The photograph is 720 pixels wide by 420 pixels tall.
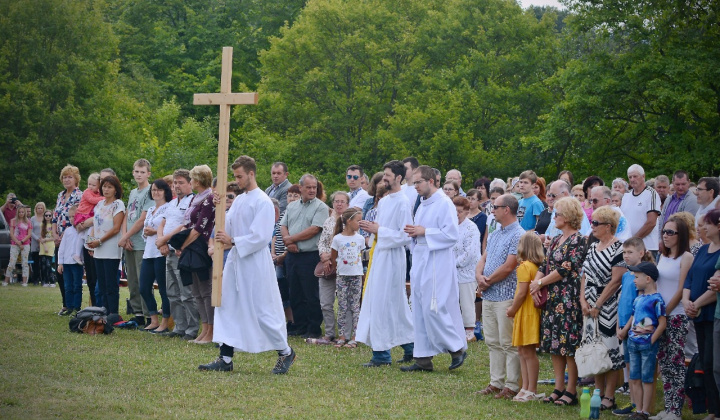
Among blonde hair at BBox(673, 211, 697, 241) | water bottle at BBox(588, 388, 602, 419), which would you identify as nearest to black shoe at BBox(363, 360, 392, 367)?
water bottle at BBox(588, 388, 602, 419)

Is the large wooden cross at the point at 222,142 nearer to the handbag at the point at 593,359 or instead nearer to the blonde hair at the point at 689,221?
the handbag at the point at 593,359

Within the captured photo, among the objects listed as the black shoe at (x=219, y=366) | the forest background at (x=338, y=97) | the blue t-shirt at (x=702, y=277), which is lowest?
the black shoe at (x=219, y=366)

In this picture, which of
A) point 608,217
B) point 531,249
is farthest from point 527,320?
point 608,217

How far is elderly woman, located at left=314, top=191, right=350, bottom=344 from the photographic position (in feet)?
40.8

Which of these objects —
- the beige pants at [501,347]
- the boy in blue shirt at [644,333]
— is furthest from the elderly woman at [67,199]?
the boy in blue shirt at [644,333]

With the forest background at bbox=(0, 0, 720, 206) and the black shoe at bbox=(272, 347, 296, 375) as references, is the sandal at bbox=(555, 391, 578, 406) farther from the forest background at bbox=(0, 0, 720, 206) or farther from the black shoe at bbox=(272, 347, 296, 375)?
the forest background at bbox=(0, 0, 720, 206)

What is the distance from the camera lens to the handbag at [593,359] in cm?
790

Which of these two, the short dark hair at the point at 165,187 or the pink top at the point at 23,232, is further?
the pink top at the point at 23,232

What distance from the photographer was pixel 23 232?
22.8 metres

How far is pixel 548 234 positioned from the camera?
37.7ft

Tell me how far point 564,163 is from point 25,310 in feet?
75.6

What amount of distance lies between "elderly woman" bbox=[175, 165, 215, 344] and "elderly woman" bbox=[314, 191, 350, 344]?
1.45m

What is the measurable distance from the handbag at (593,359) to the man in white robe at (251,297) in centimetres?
321

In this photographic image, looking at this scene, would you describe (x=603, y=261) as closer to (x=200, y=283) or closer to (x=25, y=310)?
(x=200, y=283)
